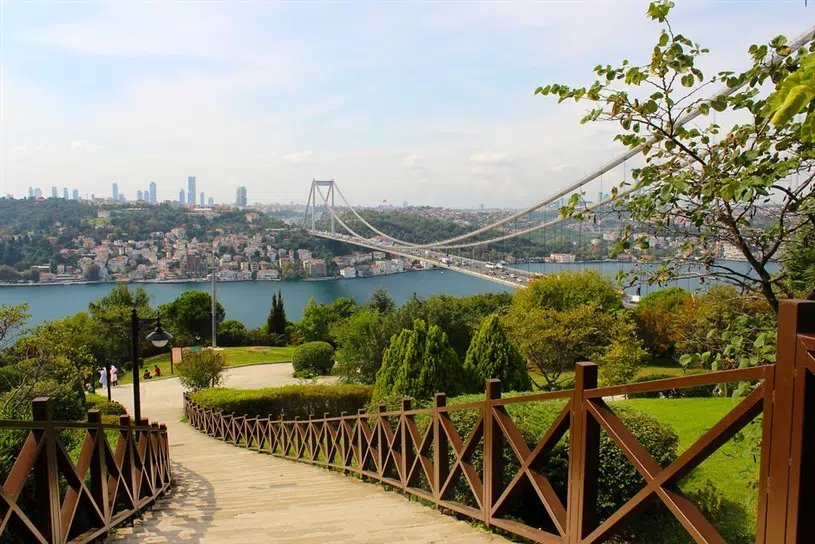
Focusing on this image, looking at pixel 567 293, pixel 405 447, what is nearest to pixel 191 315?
pixel 567 293

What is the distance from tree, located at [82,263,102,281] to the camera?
71.6m

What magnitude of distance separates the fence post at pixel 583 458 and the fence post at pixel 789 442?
0.70 metres

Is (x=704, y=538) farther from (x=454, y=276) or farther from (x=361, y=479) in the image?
(x=454, y=276)

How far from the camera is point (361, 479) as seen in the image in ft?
17.9

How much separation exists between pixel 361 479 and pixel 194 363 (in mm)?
12704

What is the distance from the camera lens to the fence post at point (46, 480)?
2377 mm

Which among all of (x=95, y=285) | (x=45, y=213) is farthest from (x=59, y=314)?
(x=45, y=213)

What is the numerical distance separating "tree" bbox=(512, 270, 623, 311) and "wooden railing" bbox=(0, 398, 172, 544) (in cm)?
1714

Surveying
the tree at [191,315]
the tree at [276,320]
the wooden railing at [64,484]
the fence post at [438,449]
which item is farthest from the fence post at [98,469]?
the tree at [191,315]

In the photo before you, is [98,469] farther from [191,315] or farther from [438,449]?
[191,315]

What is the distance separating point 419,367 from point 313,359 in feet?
43.3

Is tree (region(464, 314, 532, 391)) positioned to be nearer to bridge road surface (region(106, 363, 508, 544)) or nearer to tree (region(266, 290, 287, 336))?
bridge road surface (region(106, 363, 508, 544))

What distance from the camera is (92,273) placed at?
236 ft

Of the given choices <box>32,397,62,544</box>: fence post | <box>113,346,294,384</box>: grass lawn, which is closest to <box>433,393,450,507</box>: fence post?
<box>32,397,62,544</box>: fence post
